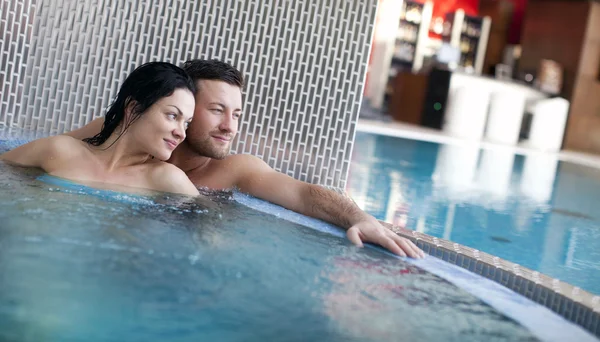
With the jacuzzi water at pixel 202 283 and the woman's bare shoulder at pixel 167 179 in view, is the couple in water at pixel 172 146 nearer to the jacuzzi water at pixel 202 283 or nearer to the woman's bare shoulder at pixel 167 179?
the woman's bare shoulder at pixel 167 179

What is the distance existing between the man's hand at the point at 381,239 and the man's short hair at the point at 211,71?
2.77ft

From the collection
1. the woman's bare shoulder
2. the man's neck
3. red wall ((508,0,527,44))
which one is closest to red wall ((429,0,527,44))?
red wall ((508,0,527,44))

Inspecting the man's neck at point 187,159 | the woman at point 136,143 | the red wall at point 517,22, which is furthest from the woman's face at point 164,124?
the red wall at point 517,22

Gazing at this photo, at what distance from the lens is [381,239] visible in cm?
252

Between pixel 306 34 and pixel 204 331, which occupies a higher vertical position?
pixel 306 34

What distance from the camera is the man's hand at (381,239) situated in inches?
98.2

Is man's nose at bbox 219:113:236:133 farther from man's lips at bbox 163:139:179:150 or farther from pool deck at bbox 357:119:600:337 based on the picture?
pool deck at bbox 357:119:600:337

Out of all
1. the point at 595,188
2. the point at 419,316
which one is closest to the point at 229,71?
the point at 419,316

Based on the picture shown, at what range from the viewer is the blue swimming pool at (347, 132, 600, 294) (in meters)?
3.70

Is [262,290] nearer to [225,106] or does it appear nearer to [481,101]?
[225,106]

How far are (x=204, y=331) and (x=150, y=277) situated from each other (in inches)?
10.5

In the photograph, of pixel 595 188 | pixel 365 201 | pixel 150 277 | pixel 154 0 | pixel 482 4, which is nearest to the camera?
pixel 150 277

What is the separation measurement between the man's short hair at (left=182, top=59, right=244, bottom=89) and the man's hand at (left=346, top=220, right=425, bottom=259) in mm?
845

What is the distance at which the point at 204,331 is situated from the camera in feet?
5.14
